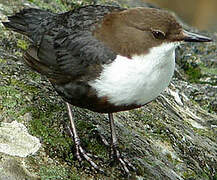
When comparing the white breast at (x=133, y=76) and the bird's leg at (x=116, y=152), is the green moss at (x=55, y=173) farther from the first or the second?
the white breast at (x=133, y=76)

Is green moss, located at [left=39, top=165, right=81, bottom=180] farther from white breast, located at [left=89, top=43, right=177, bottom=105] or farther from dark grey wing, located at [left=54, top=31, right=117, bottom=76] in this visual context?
dark grey wing, located at [left=54, top=31, right=117, bottom=76]

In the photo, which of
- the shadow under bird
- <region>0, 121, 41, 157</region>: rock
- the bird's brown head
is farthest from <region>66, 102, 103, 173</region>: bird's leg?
the bird's brown head

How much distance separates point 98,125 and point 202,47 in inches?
131

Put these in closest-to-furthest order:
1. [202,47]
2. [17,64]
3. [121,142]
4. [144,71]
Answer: [144,71] < [121,142] < [17,64] < [202,47]

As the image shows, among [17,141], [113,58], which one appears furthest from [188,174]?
[17,141]

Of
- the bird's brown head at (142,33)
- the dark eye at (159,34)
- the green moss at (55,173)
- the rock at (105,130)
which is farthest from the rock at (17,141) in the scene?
the dark eye at (159,34)

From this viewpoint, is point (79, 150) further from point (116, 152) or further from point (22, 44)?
point (22, 44)

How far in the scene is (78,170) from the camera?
3.61 metres

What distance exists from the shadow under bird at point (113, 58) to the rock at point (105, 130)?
141 millimetres

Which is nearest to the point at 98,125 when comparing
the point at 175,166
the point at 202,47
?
the point at 175,166

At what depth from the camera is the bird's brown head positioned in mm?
3479

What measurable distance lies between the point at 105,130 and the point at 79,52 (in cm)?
83

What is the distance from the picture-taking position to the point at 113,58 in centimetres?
347

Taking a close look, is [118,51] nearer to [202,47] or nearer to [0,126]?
[0,126]
